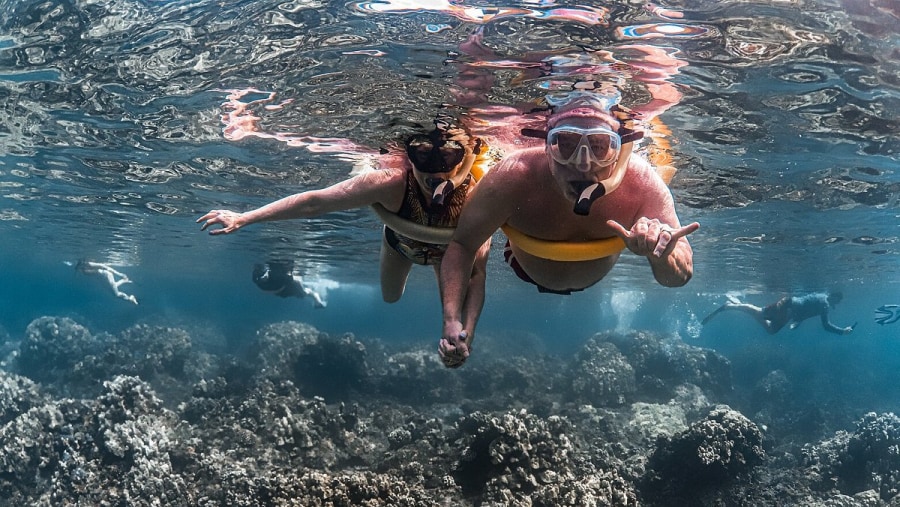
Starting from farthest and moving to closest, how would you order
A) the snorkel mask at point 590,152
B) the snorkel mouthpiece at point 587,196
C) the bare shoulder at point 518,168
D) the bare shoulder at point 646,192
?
the bare shoulder at point 518,168
the bare shoulder at point 646,192
the snorkel mask at point 590,152
the snorkel mouthpiece at point 587,196

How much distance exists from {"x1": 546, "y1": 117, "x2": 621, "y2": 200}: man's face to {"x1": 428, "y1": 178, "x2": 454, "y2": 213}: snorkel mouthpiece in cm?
160

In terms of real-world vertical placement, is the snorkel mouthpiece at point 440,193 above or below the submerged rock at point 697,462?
above

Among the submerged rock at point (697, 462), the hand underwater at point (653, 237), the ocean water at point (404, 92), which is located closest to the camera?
the hand underwater at point (653, 237)

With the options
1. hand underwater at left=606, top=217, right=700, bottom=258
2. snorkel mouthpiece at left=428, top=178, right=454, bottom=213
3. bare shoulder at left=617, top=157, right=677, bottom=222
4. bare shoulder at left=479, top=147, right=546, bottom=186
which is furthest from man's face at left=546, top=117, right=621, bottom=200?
snorkel mouthpiece at left=428, top=178, right=454, bottom=213

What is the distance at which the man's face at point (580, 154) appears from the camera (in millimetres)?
3912

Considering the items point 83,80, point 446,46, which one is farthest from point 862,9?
point 83,80

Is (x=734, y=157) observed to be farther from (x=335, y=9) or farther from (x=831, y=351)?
(x=831, y=351)

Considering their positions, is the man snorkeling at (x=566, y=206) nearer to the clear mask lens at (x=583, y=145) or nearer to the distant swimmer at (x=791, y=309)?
the clear mask lens at (x=583, y=145)

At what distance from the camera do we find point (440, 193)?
557 centimetres

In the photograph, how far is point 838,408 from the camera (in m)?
25.5

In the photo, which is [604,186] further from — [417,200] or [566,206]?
[417,200]

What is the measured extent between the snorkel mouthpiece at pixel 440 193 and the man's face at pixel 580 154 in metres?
1.60

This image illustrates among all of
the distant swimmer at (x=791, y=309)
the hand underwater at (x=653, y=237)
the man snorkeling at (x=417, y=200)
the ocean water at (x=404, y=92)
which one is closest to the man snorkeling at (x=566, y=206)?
the hand underwater at (x=653, y=237)

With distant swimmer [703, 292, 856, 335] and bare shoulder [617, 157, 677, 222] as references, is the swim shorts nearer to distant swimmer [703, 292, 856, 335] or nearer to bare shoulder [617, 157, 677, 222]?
bare shoulder [617, 157, 677, 222]
